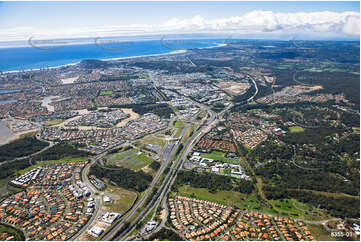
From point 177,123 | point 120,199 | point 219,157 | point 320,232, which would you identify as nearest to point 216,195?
point 219,157

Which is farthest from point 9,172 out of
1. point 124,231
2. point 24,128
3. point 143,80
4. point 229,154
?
point 143,80

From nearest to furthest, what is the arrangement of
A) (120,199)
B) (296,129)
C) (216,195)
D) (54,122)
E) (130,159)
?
(120,199)
(216,195)
(130,159)
(296,129)
(54,122)

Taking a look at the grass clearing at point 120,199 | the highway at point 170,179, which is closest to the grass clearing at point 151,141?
the highway at point 170,179

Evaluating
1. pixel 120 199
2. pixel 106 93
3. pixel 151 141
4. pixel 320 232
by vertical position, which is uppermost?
pixel 106 93

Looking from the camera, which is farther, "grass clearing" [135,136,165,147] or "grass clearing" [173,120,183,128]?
"grass clearing" [173,120,183,128]

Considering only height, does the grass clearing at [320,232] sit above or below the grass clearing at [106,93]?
below

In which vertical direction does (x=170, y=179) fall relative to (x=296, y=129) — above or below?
below

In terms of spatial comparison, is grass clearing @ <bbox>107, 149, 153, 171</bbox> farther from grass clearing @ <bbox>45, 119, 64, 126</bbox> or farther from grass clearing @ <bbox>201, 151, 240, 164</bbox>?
grass clearing @ <bbox>45, 119, 64, 126</bbox>

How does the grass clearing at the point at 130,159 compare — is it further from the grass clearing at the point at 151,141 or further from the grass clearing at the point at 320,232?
the grass clearing at the point at 320,232

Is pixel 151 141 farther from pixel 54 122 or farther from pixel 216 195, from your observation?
pixel 54 122

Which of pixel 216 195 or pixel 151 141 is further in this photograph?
pixel 151 141

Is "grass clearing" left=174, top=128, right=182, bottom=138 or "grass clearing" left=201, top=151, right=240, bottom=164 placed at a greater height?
"grass clearing" left=174, top=128, right=182, bottom=138

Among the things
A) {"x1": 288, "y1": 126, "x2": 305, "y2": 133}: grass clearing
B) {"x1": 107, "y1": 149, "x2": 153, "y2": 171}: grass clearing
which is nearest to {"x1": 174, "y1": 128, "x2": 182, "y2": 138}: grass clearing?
{"x1": 107, "y1": 149, "x2": 153, "y2": 171}: grass clearing
